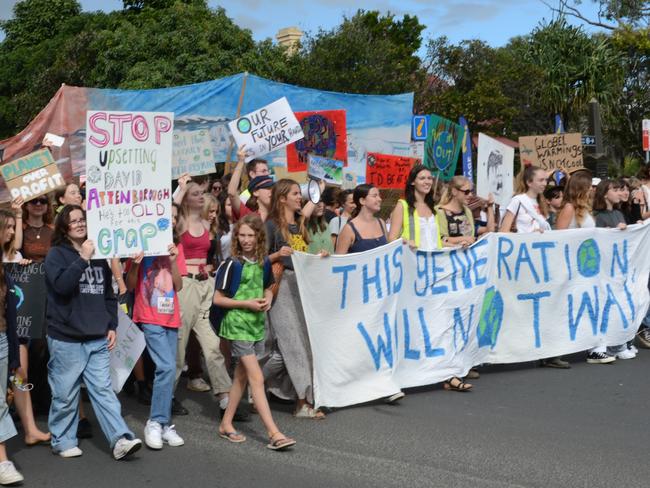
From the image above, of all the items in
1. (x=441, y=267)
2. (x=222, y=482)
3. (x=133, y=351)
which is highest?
(x=441, y=267)

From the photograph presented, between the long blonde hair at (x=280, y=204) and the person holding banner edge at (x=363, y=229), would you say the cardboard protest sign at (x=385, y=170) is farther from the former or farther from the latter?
the long blonde hair at (x=280, y=204)

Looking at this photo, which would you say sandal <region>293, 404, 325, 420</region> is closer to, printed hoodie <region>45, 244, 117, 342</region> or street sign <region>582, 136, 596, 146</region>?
printed hoodie <region>45, 244, 117, 342</region>

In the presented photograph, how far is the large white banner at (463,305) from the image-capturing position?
682cm

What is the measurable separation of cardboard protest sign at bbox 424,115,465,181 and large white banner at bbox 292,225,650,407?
4860 millimetres

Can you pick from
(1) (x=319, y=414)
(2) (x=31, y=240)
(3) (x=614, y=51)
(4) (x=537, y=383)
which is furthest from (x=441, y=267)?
(3) (x=614, y=51)

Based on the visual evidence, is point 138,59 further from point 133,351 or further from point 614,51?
point 133,351

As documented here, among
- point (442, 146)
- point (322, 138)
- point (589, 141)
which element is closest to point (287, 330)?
point (322, 138)

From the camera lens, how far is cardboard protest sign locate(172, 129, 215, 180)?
35.3 ft

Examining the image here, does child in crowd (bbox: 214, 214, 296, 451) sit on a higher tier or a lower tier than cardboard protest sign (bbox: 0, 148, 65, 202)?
lower

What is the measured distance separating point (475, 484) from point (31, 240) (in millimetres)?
3674

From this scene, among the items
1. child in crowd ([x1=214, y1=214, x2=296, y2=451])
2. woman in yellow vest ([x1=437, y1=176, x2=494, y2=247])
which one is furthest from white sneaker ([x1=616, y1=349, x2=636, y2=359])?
child in crowd ([x1=214, y1=214, x2=296, y2=451])

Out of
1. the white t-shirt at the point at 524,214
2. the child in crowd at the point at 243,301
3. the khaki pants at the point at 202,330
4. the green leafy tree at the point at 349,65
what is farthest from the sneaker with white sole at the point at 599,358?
the green leafy tree at the point at 349,65

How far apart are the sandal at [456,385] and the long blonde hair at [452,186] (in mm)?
1609

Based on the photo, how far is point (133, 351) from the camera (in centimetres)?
640
